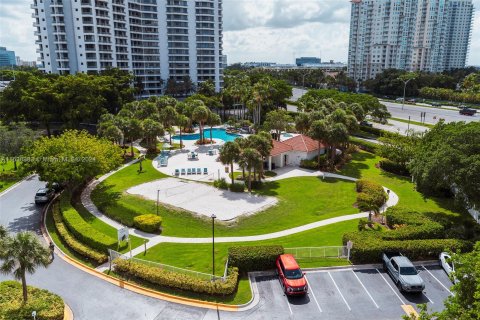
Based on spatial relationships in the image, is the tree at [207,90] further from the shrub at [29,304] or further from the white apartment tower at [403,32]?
the white apartment tower at [403,32]

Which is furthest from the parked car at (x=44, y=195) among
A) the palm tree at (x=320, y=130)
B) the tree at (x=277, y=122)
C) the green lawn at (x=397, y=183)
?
the green lawn at (x=397, y=183)

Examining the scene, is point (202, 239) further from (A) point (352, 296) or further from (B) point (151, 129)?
(B) point (151, 129)

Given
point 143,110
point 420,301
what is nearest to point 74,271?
point 420,301

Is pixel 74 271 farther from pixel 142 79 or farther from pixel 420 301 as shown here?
pixel 142 79

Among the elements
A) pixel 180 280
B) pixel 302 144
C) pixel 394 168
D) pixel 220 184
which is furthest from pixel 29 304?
pixel 394 168

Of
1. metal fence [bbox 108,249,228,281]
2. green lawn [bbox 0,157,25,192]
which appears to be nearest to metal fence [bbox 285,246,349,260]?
metal fence [bbox 108,249,228,281]

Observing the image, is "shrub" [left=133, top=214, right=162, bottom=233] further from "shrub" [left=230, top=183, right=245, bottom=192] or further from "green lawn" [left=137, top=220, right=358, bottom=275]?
"shrub" [left=230, top=183, right=245, bottom=192]
